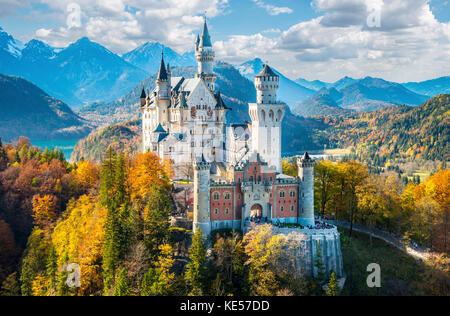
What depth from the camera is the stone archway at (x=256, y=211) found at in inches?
2120

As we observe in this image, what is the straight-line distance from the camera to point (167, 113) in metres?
81.9

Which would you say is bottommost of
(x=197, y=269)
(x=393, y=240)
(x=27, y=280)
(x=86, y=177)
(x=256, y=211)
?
(x=27, y=280)

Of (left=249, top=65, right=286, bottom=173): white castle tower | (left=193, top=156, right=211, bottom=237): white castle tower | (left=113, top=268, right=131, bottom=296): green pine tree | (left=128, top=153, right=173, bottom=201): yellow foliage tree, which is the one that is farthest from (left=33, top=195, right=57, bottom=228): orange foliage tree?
(left=249, top=65, right=286, bottom=173): white castle tower

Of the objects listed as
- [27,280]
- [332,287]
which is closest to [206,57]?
[27,280]

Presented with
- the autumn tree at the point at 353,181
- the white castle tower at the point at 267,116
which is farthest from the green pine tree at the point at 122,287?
the autumn tree at the point at 353,181

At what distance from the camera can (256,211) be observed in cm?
5497

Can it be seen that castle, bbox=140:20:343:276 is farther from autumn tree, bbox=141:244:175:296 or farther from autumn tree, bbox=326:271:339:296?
autumn tree, bbox=141:244:175:296

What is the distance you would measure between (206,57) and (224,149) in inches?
775

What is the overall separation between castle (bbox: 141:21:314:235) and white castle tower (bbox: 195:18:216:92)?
195 millimetres

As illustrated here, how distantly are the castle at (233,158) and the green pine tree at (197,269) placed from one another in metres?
3.06

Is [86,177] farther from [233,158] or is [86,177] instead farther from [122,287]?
[122,287]

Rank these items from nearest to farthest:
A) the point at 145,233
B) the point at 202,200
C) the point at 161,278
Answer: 1. the point at 161,278
2. the point at 145,233
3. the point at 202,200

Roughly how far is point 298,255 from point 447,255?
21814 mm
